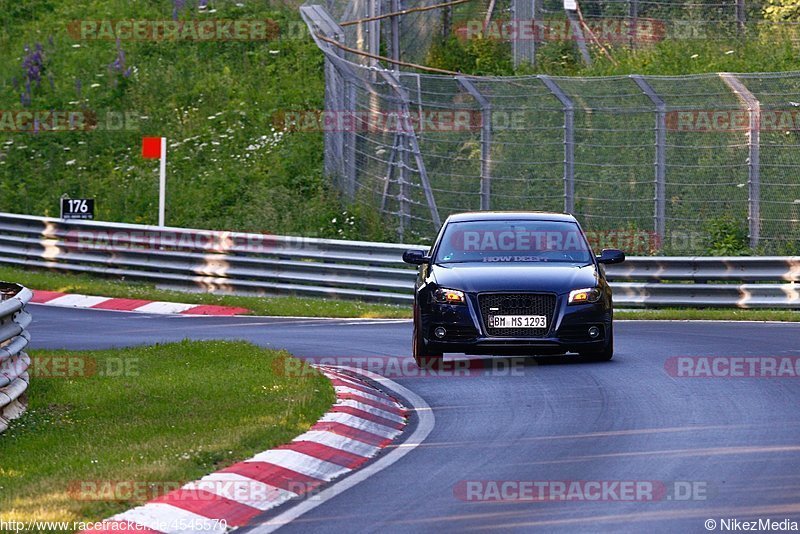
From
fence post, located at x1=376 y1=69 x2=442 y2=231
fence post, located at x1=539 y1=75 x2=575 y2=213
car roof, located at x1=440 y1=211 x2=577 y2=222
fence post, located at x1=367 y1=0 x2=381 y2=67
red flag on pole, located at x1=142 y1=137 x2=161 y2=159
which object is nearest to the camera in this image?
car roof, located at x1=440 y1=211 x2=577 y2=222

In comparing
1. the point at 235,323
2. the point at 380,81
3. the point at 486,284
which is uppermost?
the point at 380,81

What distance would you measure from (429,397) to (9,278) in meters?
16.0

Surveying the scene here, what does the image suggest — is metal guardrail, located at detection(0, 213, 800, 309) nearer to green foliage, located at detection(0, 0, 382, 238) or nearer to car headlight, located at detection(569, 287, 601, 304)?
green foliage, located at detection(0, 0, 382, 238)

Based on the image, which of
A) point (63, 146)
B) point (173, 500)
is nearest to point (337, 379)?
point (173, 500)

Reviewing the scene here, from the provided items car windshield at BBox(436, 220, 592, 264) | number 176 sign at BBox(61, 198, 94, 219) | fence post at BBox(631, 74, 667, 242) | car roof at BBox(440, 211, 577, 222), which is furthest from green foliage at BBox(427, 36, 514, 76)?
car windshield at BBox(436, 220, 592, 264)

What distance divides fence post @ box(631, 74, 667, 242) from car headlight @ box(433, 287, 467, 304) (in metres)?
10.4

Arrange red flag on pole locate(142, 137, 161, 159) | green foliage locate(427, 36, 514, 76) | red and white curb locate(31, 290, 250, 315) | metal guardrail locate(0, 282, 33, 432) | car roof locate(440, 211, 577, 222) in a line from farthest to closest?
green foliage locate(427, 36, 514, 76) → red flag on pole locate(142, 137, 161, 159) → red and white curb locate(31, 290, 250, 315) → car roof locate(440, 211, 577, 222) → metal guardrail locate(0, 282, 33, 432)

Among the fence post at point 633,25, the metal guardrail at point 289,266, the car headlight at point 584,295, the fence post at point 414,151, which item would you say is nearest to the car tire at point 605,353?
the car headlight at point 584,295

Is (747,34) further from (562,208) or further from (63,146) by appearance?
(63,146)

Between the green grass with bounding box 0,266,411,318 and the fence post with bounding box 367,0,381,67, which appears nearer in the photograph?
the green grass with bounding box 0,266,411,318

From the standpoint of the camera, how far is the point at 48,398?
13266mm

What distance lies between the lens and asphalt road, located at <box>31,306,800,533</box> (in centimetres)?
851

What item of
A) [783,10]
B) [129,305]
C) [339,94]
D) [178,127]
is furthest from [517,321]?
[178,127]

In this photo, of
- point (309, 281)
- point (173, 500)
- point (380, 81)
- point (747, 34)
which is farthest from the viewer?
point (747, 34)
